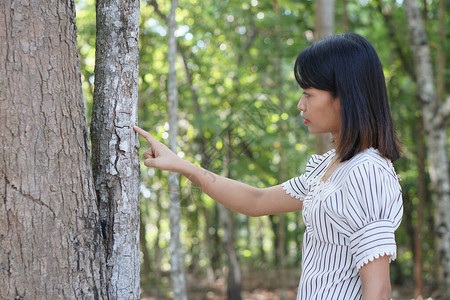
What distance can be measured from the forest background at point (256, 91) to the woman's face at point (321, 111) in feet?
11.0

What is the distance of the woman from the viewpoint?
1.35 metres

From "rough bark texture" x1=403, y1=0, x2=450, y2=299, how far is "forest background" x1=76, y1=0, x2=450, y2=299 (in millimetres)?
272

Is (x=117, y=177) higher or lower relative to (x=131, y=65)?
lower

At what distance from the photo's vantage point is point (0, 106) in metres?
1.36

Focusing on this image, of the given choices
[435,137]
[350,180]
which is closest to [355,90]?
[350,180]

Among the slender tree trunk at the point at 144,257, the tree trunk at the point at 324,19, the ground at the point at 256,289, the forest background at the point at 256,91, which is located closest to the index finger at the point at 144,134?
the tree trunk at the point at 324,19

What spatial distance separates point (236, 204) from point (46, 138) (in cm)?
78

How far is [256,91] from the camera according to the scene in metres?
7.18

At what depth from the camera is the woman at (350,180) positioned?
135cm

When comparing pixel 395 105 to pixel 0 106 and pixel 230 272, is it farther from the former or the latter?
pixel 0 106

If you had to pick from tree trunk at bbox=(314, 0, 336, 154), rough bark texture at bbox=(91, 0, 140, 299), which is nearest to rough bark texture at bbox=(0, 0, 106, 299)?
rough bark texture at bbox=(91, 0, 140, 299)

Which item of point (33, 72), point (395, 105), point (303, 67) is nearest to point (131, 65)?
point (33, 72)

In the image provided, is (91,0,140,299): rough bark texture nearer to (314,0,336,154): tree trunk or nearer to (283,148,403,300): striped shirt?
(283,148,403,300): striped shirt

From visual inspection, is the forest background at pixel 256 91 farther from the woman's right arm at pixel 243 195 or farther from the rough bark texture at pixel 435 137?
the woman's right arm at pixel 243 195
